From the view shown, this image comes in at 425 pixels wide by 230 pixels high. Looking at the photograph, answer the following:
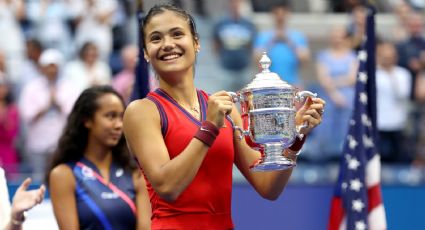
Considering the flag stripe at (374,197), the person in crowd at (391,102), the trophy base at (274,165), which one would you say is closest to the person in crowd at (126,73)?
the person in crowd at (391,102)

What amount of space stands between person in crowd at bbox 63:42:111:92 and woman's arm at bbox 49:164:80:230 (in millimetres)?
4260

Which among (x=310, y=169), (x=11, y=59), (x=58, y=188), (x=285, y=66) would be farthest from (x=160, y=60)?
(x=11, y=59)

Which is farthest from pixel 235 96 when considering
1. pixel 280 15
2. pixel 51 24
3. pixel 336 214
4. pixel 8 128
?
pixel 51 24

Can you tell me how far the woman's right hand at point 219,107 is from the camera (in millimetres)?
4488

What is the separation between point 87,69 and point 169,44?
6.62 metres

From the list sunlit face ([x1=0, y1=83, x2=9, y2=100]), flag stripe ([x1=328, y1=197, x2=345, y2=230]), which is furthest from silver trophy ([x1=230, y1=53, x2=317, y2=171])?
sunlit face ([x1=0, y1=83, x2=9, y2=100])

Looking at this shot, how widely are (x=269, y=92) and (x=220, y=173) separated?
385mm

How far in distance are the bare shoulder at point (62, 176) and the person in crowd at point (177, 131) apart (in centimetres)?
203

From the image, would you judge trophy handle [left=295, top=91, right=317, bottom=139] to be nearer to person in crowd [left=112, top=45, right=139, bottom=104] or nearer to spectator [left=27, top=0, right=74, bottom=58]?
person in crowd [left=112, top=45, right=139, bottom=104]

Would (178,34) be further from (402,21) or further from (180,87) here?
(402,21)

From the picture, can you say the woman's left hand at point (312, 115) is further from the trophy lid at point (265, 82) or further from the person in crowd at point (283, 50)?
the person in crowd at point (283, 50)

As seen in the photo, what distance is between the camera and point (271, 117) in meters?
4.72

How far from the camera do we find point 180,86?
4.86 m

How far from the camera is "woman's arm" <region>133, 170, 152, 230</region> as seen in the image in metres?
6.66
